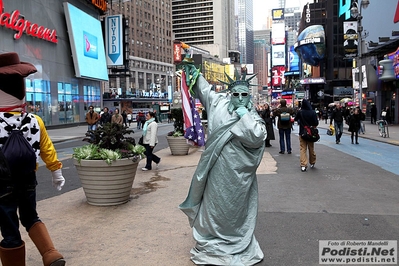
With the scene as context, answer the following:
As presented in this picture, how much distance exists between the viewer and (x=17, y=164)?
9.62 ft

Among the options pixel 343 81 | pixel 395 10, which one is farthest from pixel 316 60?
pixel 395 10

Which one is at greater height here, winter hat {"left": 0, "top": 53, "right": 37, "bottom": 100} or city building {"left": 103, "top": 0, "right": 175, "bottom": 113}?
city building {"left": 103, "top": 0, "right": 175, "bottom": 113}

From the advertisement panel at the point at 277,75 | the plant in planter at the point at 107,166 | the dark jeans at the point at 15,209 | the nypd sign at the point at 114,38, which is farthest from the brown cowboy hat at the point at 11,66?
the advertisement panel at the point at 277,75

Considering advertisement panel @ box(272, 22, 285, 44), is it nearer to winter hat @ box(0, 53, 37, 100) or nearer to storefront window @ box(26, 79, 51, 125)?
storefront window @ box(26, 79, 51, 125)

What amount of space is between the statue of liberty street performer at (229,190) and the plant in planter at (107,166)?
218 cm

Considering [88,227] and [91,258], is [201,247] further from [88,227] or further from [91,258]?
[88,227]

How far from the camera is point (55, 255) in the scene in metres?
3.12

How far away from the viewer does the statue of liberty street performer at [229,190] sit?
336cm

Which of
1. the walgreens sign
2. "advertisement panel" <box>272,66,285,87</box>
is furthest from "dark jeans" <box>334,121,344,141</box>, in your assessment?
"advertisement panel" <box>272,66,285,87</box>

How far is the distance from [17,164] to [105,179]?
2.54 meters

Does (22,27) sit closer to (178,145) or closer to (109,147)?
(178,145)

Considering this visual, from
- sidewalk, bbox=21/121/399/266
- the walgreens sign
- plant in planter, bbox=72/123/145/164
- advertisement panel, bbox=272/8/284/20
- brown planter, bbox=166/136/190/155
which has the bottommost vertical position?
sidewalk, bbox=21/121/399/266

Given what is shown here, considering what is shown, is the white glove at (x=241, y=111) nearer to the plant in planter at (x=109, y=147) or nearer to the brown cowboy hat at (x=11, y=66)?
the brown cowboy hat at (x=11, y=66)

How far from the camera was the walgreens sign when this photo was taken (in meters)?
24.0
